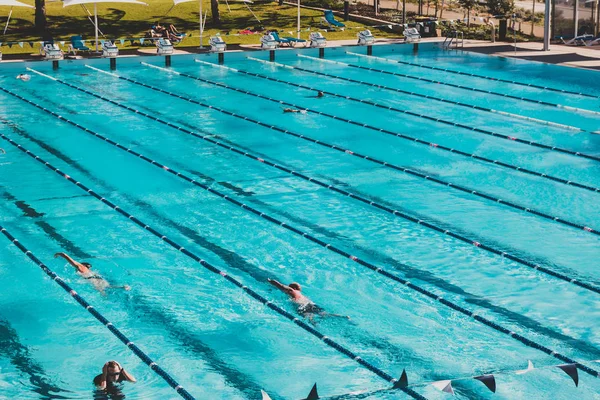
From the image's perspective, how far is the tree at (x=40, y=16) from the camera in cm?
3338

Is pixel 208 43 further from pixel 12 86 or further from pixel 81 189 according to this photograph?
pixel 81 189

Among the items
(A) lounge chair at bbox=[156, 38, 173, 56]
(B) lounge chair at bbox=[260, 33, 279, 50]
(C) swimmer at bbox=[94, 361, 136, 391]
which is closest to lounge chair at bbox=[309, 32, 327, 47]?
(B) lounge chair at bbox=[260, 33, 279, 50]

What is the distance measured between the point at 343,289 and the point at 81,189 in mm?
6292

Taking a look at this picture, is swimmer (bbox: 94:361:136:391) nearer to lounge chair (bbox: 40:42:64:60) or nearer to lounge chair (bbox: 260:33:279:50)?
lounge chair (bbox: 40:42:64:60)

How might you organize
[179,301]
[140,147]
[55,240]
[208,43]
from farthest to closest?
[208,43]
[140,147]
[55,240]
[179,301]

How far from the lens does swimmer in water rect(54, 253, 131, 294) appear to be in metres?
12.9

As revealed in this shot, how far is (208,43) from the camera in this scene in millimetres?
34062

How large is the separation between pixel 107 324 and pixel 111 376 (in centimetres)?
144

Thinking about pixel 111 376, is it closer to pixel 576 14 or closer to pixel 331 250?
pixel 331 250

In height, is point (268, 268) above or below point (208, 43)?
below

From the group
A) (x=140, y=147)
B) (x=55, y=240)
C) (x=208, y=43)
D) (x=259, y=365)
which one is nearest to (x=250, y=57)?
(x=208, y=43)

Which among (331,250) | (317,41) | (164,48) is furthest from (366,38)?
(331,250)

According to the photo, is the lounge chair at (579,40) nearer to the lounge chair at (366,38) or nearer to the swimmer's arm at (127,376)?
the lounge chair at (366,38)

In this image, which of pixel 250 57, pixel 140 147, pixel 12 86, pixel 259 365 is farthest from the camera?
pixel 250 57
